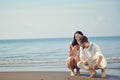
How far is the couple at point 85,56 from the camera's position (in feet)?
10.6

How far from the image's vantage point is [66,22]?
11.3 feet

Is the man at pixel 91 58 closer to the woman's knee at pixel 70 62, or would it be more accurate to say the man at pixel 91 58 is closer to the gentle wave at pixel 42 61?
the woman's knee at pixel 70 62

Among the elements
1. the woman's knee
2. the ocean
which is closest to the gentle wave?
the ocean

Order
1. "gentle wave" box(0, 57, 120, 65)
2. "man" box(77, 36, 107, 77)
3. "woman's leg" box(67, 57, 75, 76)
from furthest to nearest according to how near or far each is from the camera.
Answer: "gentle wave" box(0, 57, 120, 65) < "woman's leg" box(67, 57, 75, 76) < "man" box(77, 36, 107, 77)

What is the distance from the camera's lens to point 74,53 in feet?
11.0

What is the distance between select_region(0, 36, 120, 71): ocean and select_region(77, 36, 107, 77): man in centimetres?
10

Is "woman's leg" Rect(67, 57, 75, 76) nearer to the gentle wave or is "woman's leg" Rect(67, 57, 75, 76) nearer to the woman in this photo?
the woman

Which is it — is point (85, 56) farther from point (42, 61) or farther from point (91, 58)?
point (42, 61)

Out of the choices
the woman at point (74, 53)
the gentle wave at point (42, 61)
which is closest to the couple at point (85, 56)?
the woman at point (74, 53)

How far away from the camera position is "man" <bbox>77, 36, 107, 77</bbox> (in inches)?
127

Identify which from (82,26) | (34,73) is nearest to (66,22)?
(82,26)

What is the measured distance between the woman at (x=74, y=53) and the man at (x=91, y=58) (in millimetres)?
59

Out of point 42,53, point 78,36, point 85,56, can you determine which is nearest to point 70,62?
point 85,56

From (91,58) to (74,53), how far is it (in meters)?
0.22
